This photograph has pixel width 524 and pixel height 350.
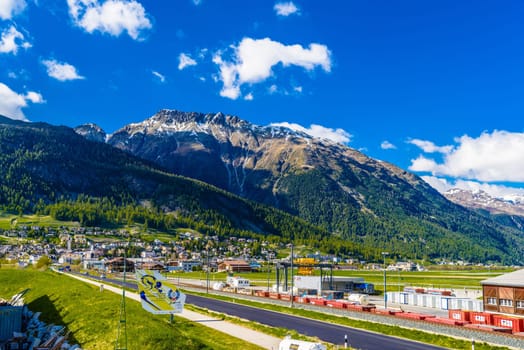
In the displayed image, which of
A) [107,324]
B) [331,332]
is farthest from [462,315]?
[107,324]

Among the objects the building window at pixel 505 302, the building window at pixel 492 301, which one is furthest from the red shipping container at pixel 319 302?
the building window at pixel 505 302

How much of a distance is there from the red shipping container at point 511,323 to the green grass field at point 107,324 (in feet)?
104

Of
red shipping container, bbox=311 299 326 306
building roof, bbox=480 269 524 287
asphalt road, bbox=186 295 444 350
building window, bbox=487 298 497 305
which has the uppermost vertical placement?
building roof, bbox=480 269 524 287

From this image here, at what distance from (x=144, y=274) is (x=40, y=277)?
44849mm

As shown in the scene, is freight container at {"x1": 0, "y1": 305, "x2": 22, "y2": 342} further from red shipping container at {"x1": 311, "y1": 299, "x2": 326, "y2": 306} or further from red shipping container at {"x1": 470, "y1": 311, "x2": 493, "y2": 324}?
red shipping container at {"x1": 470, "y1": 311, "x2": 493, "y2": 324}

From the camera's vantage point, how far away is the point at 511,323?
54.0m

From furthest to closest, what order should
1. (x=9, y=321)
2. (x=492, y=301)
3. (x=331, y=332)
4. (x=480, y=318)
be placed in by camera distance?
(x=492, y=301) < (x=480, y=318) < (x=331, y=332) < (x=9, y=321)

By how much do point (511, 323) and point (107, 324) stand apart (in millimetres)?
44966

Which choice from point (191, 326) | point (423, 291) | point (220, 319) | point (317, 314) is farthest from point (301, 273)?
point (191, 326)

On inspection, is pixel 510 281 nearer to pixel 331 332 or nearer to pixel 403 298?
pixel 403 298

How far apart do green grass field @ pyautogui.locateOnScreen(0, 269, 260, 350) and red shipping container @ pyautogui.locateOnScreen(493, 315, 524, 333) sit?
104 feet

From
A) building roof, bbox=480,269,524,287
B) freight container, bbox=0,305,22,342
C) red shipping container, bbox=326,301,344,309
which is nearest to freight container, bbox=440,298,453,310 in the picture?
building roof, bbox=480,269,524,287

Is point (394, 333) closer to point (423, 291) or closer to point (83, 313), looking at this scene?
point (83, 313)

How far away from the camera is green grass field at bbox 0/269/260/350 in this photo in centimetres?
3819
